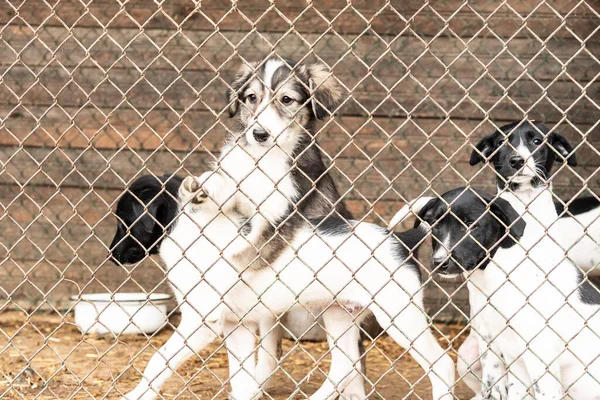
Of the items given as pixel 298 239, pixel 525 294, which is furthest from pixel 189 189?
pixel 525 294

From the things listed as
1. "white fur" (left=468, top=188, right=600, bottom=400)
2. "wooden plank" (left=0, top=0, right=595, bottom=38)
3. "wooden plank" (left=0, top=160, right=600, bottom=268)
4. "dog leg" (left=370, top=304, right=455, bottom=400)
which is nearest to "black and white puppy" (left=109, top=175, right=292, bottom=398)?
"dog leg" (left=370, top=304, right=455, bottom=400)

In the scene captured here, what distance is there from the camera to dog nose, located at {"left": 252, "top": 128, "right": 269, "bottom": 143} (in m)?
4.72

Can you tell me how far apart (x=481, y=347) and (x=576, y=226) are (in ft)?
5.44

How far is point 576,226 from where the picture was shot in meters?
5.97

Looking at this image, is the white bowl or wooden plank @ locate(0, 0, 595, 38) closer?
the white bowl

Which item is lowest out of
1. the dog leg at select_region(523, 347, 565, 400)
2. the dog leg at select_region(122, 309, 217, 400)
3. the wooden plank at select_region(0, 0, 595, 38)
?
the dog leg at select_region(122, 309, 217, 400)

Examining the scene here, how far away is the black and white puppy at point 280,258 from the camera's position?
15.2 ft

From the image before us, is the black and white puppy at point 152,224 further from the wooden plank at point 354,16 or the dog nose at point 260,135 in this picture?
the wooden plank at point 354,16

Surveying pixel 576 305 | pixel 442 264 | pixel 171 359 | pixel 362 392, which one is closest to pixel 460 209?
pixel 442 264

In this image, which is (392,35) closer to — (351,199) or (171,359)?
(351,199)

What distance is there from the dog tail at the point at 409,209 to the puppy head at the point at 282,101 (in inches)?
31.0

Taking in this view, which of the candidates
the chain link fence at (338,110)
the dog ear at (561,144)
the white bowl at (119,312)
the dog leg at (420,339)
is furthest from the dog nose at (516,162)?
the white bowl at (119,312)

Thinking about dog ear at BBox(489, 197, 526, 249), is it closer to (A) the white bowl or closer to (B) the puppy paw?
(B) the puppy paw

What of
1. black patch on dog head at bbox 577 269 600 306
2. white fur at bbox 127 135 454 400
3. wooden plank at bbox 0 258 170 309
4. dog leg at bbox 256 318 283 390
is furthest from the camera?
wooden plank at bbox 0 258 170 309
